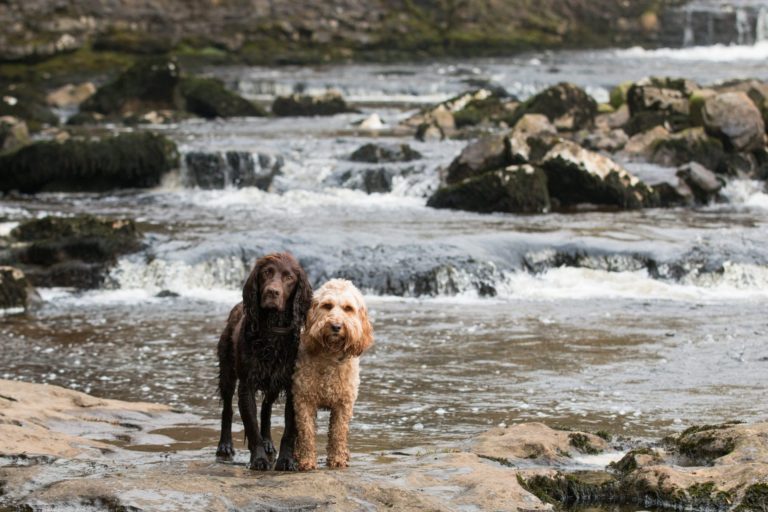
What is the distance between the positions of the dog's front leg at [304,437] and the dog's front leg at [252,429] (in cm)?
25

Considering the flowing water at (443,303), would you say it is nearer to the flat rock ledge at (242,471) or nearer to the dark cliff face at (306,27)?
the flat rock ledge at (242,471)

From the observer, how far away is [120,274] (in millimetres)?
19656

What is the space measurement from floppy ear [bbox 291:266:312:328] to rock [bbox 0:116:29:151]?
74.8ft

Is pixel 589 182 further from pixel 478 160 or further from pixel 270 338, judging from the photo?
pixel 270 338

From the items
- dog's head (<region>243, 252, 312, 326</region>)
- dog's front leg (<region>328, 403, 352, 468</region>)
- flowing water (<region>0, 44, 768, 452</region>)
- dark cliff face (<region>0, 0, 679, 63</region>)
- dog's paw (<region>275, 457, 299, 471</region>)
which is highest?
dark cliff face (<region>0, 0, 679, 63</region>)

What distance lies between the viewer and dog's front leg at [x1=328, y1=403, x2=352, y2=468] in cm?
875

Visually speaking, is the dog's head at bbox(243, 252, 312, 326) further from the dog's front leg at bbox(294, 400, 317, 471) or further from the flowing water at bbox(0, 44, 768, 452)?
the flowing water at bbox(0, 44, 768, 452)

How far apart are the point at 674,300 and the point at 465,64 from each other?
4436 cm

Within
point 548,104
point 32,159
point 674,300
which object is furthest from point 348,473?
point 548,104

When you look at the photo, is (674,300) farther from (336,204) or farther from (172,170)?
(172,170)

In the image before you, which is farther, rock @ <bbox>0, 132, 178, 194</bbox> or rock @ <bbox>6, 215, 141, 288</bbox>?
rock @ <bbox>0, 132, 178, 194</bbox>

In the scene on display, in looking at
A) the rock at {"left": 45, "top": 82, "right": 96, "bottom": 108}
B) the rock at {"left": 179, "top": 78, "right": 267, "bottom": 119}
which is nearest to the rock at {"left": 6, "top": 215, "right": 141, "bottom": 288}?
the rock at {"left": 179, "top": 78, "right": 267, "bottom": 119}

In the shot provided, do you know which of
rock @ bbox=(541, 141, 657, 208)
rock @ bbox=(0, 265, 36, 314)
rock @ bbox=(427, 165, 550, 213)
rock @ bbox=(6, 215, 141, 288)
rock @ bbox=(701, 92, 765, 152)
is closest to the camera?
rock @ bbox=(0, 265, 36, 314)

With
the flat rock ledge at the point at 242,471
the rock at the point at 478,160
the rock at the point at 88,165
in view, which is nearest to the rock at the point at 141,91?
the rock at the point at 88,165
